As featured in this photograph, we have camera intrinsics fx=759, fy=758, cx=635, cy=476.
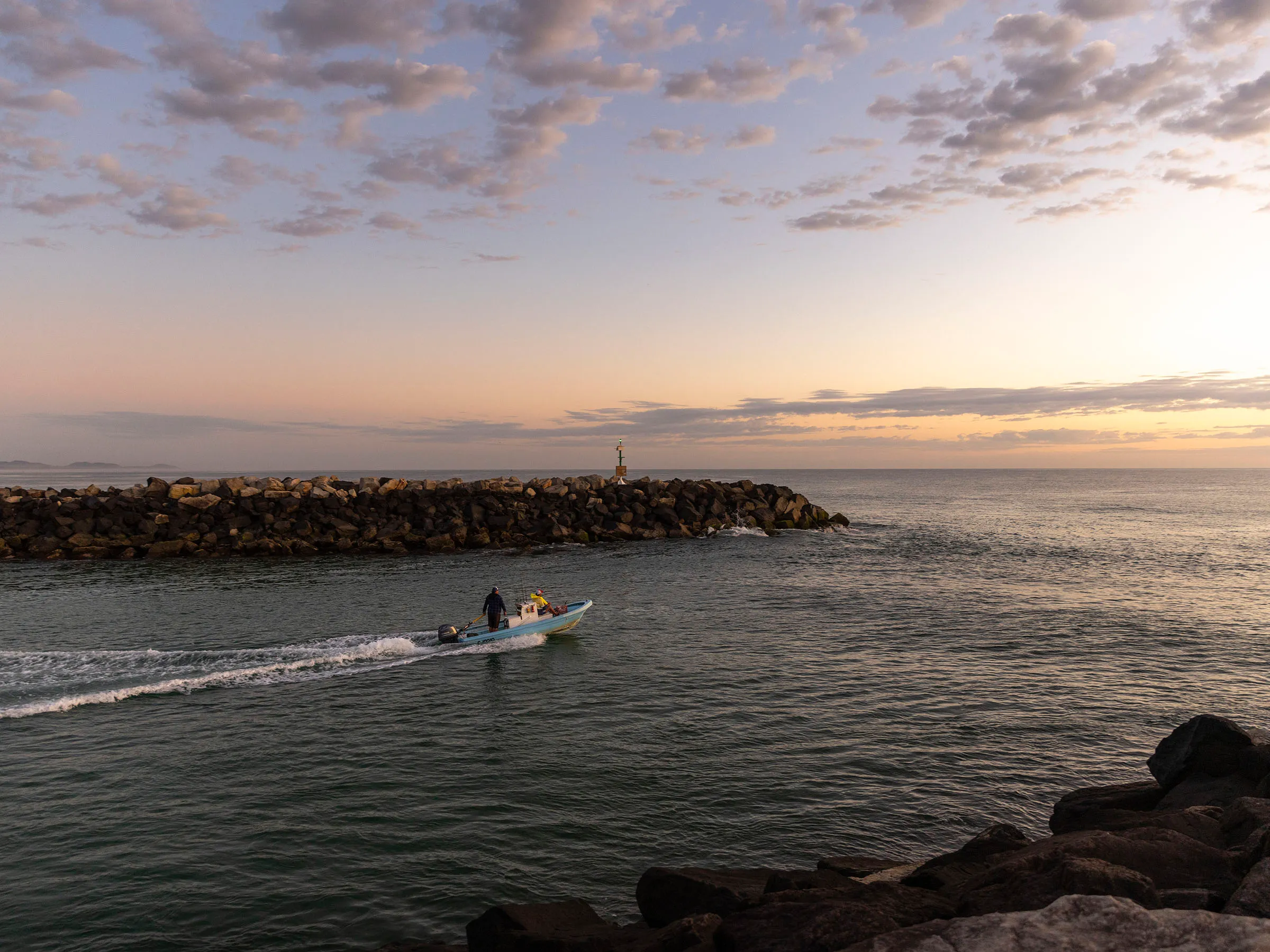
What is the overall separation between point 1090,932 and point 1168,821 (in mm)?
5488

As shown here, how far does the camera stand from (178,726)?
18.3 metres

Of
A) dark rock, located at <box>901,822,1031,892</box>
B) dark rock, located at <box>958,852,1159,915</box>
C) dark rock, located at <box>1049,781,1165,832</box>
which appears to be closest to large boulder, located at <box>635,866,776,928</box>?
dark rock, located at <box>901,822,1031,892</box>

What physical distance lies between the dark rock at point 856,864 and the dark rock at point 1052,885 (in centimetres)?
252

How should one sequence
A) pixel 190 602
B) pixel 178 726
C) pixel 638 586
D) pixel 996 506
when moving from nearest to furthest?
pixel 178 726 → pixel 190 602 → pixel 638 586 → pixel 996 506

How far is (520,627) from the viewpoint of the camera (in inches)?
1077

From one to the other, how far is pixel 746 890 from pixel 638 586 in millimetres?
29443

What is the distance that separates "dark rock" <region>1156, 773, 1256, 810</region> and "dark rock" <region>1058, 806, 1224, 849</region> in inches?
22.7

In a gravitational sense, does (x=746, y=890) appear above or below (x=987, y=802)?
above

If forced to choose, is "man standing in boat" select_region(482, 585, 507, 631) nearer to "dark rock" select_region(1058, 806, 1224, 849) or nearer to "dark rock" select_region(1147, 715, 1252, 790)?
"dark rock" select_region(1058, 806, 1224, 849)

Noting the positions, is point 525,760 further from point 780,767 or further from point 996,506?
point 996,506

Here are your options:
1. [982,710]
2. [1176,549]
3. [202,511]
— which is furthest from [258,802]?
[1176,549]

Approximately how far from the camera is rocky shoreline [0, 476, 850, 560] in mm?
50125

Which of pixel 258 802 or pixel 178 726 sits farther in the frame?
pixel 178 726

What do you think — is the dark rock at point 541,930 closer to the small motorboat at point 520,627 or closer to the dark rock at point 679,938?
the dark rock at point 679,938
